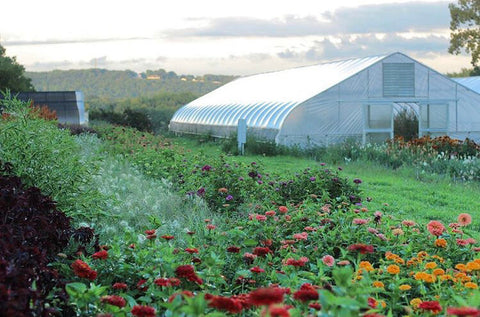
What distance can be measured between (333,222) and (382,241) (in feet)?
1.85

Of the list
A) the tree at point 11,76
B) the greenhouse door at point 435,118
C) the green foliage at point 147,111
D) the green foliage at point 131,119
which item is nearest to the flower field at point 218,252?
the greenhouse door at point 435,118

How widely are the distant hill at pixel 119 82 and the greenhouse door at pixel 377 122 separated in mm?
44493

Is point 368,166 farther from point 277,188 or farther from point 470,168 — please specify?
point 277,188

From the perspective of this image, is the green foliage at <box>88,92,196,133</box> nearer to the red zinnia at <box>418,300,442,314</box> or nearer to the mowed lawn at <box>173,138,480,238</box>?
the mowed lawn at <box>173,138,480,238</box>

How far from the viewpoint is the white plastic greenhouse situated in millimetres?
21234

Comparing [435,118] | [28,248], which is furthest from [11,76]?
[28,248]

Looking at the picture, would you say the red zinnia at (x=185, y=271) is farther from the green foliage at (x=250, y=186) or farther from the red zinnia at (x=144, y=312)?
the green foliage at (x=250, y=186)

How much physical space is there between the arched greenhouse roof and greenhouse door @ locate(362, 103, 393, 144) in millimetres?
1352

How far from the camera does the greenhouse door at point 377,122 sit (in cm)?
2208

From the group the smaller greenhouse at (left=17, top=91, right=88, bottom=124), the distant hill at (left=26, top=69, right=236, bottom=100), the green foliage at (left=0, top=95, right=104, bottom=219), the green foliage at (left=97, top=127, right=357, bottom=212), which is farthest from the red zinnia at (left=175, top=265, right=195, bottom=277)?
the distant hill at (left=26, top=69, right=236, bottom=100)

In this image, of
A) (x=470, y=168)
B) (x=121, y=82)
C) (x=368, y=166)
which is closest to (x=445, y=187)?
(x=470, y=168)

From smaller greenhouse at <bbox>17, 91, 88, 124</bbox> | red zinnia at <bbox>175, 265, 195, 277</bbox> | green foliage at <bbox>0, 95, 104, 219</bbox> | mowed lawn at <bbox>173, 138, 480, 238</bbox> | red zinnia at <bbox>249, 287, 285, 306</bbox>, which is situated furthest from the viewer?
smaller greenhouse at <bbox>17, 91, 88, 124</bbox>

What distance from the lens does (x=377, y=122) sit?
2220 centimetres

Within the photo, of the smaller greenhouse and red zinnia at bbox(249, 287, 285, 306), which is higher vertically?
the smaller greenhouse
